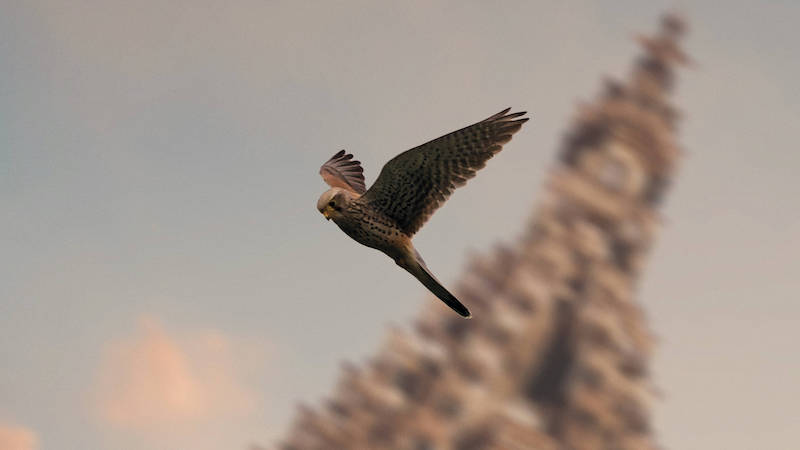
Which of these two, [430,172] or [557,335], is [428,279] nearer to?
[430,172]

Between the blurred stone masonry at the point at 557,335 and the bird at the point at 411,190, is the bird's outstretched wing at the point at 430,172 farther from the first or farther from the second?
the blurred stone masonry at the point at 557,335

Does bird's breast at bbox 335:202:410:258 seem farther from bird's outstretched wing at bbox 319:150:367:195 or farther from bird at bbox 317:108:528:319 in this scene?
bird's outstretched wing at bbox 319:150:367:195

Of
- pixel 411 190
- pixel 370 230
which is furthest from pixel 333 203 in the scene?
pixel 411 190

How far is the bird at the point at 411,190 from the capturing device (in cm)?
704

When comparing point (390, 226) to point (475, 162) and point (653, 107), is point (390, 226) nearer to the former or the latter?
point (475, 162)

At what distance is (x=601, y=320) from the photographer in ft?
147

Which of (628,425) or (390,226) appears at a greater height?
(628,425)

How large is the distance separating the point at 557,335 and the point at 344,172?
36.4m

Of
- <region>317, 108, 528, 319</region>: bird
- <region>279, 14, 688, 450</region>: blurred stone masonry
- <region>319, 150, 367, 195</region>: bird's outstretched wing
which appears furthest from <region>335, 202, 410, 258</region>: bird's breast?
<region>279, 14, 688, 450</region>: blurred stone masonry

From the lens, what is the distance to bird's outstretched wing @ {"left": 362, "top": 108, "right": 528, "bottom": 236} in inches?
284

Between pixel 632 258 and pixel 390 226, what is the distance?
146ft

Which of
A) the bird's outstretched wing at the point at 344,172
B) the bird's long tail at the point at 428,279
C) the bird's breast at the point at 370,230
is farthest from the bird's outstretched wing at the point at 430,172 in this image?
the bird's outstretched wing at the point at 344,172

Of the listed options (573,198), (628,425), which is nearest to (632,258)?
(573,198)

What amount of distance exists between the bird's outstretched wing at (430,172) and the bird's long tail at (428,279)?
408mm
